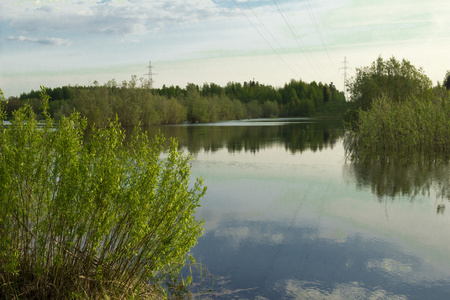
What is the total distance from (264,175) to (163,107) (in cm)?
6855

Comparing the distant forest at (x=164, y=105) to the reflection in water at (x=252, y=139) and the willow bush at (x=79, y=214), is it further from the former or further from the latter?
the reflection in water at (x=252, y=139)

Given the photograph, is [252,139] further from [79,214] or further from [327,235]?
[79,214]

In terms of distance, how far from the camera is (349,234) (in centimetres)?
1105

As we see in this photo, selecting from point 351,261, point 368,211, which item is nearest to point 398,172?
point 368,211

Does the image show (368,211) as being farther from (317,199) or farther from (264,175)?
(264,175)

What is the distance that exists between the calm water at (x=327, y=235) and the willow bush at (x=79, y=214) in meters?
1.64

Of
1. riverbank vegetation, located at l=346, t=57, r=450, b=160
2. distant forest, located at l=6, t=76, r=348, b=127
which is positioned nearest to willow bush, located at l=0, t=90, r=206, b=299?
distant forest, located at l=6, t=76, r=348, b=127

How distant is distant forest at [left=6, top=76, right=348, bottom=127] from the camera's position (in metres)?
69.1

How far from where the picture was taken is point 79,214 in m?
5.93

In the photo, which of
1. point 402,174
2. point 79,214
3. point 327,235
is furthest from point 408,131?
point 79,214

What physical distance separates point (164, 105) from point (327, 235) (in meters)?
79.0

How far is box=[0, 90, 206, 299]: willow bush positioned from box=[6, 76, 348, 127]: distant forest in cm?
138

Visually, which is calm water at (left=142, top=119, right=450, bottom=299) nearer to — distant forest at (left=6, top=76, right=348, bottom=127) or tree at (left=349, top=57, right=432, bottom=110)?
distant forest at (left=6, top=76, right=348, bottom=127)

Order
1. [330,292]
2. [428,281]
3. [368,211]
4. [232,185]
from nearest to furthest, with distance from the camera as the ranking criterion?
[330,292] → [428,281] → [368,211] → [232,185]
